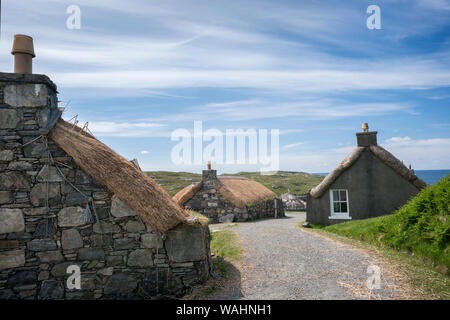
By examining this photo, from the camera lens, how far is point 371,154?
51.4 ft

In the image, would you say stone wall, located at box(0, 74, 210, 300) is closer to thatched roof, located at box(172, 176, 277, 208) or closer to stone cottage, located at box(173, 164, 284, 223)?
thatched roof, located at box(172, 176, 277, 208)

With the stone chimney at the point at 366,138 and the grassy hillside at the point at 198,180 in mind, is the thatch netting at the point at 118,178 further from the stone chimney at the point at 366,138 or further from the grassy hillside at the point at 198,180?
the grassy hillside at the point at 198,180

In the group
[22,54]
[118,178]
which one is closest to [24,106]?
[22,54]

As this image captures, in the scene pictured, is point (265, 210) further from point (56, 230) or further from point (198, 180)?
point (198, 180)

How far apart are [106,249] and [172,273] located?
5.27 feet

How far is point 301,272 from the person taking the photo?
865 cm

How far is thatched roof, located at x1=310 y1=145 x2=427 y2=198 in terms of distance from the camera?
1477cm

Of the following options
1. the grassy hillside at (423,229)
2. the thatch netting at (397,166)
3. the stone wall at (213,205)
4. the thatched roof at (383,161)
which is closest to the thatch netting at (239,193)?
the stone wall at (213,205)

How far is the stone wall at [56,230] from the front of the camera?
716 centimetres

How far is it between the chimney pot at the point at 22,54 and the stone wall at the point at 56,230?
0.40 m

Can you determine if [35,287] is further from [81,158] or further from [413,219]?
[413,219]

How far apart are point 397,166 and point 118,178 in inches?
506

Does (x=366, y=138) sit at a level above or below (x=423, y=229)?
above
